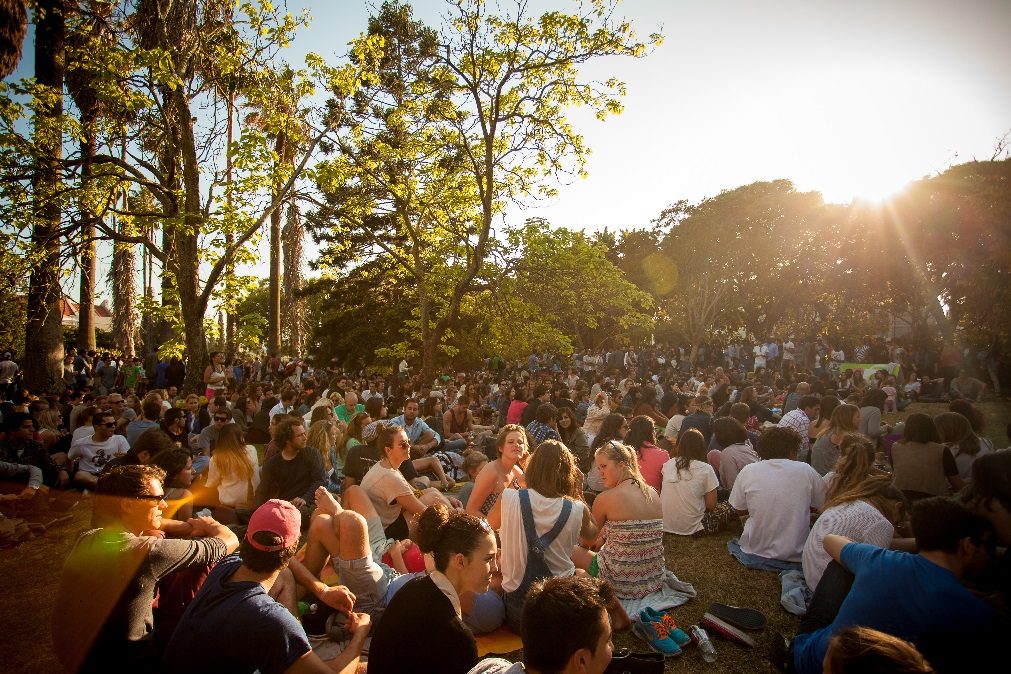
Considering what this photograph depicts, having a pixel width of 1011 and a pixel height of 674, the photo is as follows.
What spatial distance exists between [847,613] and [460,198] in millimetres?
13960

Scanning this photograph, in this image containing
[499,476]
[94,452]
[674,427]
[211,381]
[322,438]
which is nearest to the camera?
[499,476]

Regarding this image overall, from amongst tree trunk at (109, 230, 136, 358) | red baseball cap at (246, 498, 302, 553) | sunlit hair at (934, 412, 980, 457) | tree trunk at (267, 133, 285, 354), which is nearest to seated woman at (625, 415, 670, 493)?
sunlit hair at (934, 412, 980, 457)

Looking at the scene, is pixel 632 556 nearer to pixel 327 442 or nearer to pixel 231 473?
pixel 327 442

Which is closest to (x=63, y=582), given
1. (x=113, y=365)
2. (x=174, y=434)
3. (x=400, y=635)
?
(x=400, y=635)

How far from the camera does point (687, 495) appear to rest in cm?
630

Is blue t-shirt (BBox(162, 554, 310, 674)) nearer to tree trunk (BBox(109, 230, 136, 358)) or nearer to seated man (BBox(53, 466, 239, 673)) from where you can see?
seated man (BBox(53, 466, 239, 673))

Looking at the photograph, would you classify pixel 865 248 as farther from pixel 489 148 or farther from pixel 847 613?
pixel 847 613

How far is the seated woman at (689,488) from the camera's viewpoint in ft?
20.4

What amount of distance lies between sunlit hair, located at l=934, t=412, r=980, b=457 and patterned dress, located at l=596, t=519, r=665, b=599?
3614 mm

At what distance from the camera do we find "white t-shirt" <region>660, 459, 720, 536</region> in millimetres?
6250

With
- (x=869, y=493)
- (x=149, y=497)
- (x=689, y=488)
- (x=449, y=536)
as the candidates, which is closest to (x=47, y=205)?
(x=149, y=497)

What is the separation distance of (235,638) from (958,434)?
22.7ft

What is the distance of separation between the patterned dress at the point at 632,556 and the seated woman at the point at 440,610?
78.2 inches

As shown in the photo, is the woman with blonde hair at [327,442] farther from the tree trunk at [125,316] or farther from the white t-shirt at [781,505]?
the tree trunk at [125,316]
